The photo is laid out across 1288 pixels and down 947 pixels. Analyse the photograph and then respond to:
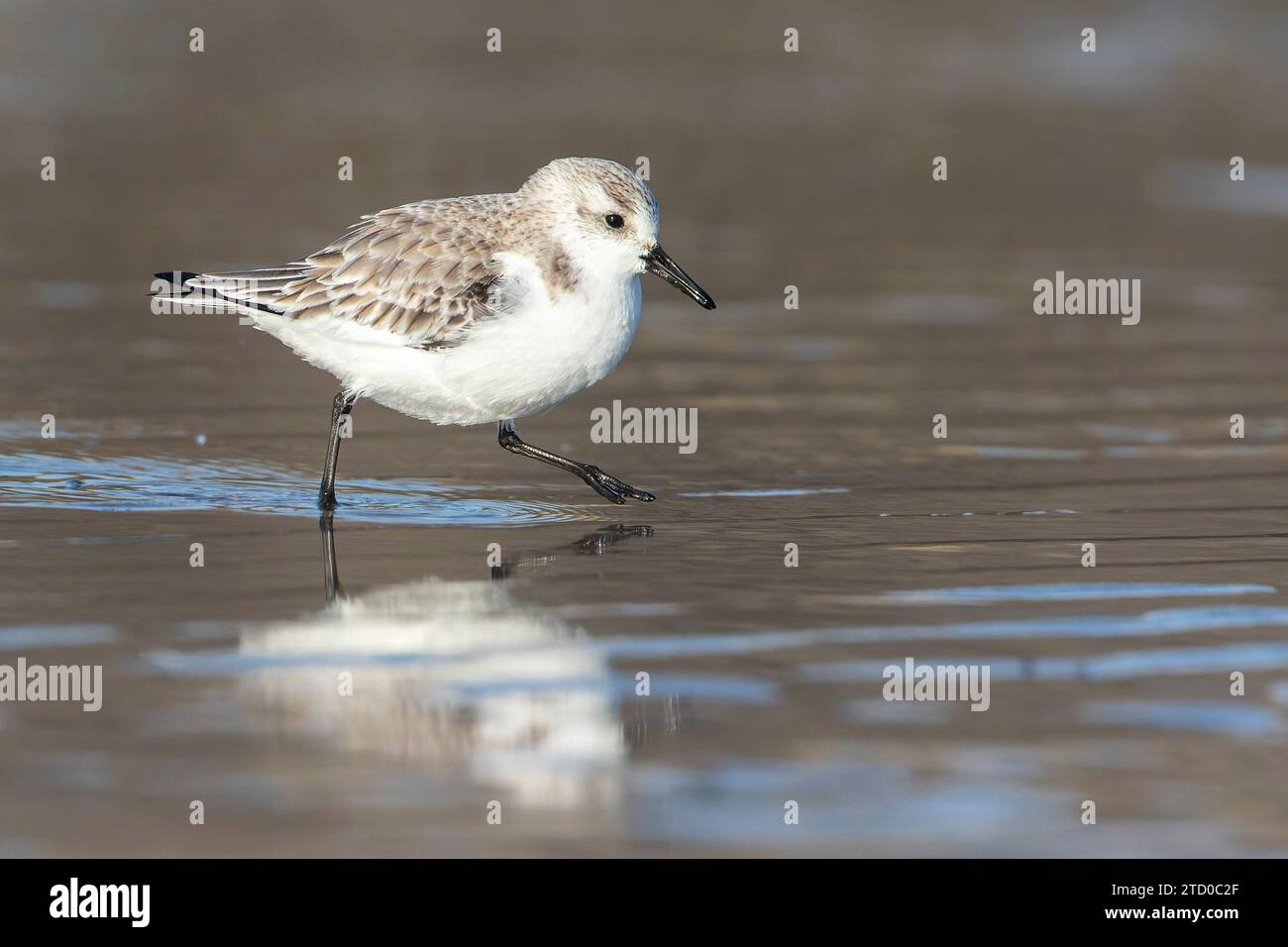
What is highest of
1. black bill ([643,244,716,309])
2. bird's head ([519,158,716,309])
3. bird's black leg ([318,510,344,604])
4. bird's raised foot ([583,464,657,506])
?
bird's head ([519,158,716,309])

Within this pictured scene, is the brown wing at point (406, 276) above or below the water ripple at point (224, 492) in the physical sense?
above

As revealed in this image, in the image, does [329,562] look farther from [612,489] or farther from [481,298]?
[612,489]

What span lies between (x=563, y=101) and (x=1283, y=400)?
36.8 feet

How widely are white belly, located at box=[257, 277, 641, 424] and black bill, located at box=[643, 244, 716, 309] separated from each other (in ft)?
0.45

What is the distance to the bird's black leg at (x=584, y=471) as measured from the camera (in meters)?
10.6

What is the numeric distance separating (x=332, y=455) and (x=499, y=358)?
1.16m

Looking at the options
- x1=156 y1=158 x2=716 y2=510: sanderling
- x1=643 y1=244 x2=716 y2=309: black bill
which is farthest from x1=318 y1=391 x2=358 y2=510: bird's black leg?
x1=643 y1=244 x2=716 y2=309: black bill

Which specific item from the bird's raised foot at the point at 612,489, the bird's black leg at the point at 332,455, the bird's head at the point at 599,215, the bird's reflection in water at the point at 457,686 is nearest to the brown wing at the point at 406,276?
the bird's head at the point at 599,215

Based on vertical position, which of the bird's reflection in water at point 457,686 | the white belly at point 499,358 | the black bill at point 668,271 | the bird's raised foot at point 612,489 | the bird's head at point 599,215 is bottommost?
the bird's reflection in water at point 457,686

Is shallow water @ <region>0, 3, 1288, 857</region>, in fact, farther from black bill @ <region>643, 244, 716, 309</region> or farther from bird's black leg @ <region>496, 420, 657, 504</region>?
black bill @ <region>643, 244, 716, 309</region>

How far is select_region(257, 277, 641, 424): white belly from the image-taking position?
9.84m

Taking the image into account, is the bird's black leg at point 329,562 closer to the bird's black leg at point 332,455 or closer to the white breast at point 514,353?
the bird's black leg at point 332,455

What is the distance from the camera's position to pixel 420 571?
9109mm
